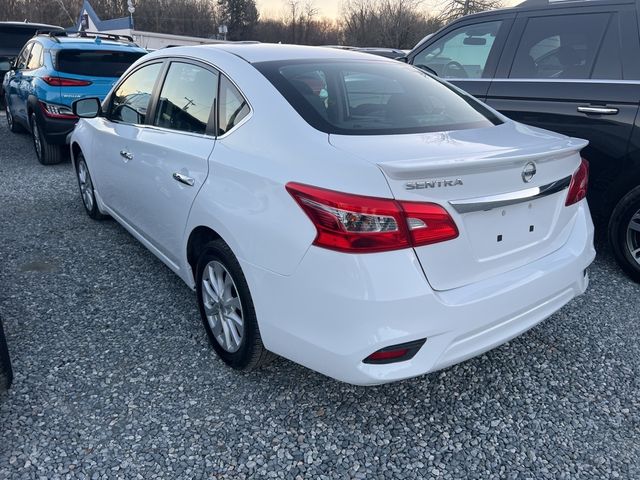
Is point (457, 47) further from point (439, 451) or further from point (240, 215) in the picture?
point (439, 451)

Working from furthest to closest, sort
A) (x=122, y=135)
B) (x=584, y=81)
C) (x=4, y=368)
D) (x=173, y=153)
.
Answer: (x=584, y=81) → (x=122, y=135) → (x=173, y=153) → (x=4, y=368)

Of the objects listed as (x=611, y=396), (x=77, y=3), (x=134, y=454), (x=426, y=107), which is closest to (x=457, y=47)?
(x=426, y=107)

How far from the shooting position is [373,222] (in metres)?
1.92

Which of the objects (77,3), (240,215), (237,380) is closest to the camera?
(240,215)

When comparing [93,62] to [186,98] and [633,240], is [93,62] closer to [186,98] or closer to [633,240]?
[186,98]

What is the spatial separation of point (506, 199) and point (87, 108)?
11.3 feet

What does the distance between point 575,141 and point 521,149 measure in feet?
1.64

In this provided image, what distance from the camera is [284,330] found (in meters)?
2.21

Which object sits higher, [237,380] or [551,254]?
[551,254]

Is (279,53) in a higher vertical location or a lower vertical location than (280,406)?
higher

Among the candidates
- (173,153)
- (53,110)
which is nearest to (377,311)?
(173,153)

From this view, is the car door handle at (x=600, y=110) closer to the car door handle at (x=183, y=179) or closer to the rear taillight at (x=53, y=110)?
the car door handle at (x=183, y=179)

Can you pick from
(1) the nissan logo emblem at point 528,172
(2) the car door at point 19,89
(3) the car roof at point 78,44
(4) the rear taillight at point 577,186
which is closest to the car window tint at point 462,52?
(4) the rear taillight at point 577,186

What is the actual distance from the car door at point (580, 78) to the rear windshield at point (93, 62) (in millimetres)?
5048
